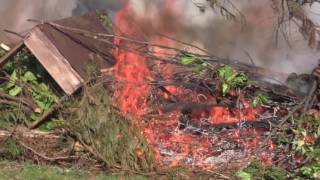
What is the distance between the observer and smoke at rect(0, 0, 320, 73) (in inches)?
283

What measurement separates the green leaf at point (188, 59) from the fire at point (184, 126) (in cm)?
16

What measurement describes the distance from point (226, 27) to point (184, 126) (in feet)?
8.02

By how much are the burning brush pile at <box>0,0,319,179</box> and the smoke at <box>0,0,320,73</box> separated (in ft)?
3.79

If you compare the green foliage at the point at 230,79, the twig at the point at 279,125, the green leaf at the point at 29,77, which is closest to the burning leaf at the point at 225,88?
the green foliage at the point at 230,79

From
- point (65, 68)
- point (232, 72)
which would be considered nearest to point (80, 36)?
point (65, 68)

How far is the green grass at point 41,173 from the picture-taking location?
17.5 ft

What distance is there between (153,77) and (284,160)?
1.75 meters

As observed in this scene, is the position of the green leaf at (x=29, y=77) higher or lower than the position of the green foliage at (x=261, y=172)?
higher

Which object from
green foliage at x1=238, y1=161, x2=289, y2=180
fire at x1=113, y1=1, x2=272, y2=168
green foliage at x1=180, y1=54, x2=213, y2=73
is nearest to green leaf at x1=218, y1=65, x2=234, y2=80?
green foliage at x1=180, y1=54, x2=213, y2=73

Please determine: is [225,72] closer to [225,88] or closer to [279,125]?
[225,88]

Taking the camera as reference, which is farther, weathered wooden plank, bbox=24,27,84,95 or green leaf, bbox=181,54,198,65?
green leaf, bbox=181,54,198,65

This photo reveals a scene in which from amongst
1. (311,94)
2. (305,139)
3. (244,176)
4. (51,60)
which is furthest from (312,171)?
(51,60)

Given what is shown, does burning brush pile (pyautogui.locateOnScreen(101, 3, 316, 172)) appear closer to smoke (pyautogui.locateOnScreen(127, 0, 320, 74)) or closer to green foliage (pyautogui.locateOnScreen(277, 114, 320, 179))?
green foliage (pyautogui.locateOnScreen(277, 114, 320, 179))

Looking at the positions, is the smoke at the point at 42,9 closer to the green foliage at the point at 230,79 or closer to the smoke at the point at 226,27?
the smoke at the point at 226,27
